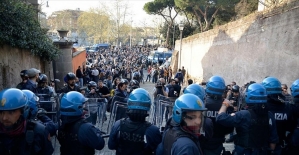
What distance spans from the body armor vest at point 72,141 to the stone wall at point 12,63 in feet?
18.0

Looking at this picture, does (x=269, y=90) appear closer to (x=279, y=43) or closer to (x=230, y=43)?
(x=279, y=43)

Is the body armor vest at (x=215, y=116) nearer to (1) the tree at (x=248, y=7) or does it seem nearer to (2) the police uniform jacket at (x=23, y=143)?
(2) the police uniform jacket at (x=23, y=143)

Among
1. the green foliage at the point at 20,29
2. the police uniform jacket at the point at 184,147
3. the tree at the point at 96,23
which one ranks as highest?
the tree at the point at 96,23

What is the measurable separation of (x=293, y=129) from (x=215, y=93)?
1334 millimetres

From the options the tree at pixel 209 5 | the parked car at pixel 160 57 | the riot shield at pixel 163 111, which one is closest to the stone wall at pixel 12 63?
the riot shield at pixel 163 111

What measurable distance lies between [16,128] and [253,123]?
107 inches

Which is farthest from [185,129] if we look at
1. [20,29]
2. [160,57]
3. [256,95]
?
[160,57]

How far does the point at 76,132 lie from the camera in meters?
2.94

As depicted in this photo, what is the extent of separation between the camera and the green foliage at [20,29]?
26.6 feet

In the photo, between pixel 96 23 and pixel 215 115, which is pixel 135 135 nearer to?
pixel 215 115

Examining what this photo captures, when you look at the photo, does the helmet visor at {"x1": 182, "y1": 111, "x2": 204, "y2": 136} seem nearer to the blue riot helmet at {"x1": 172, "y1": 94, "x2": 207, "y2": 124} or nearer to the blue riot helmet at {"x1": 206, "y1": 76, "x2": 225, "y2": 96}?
the blue riot helmet at {"x1": 172, "y1": 94, "x2": 207, "y2": 124}

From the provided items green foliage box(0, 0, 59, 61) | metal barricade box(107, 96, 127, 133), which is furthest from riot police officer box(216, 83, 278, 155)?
green foliage box(0, 0, 59, 61)

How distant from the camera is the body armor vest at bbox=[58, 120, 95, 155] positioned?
9.74ft

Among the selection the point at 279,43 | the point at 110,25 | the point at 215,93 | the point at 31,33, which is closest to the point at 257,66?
the point at 279,43
